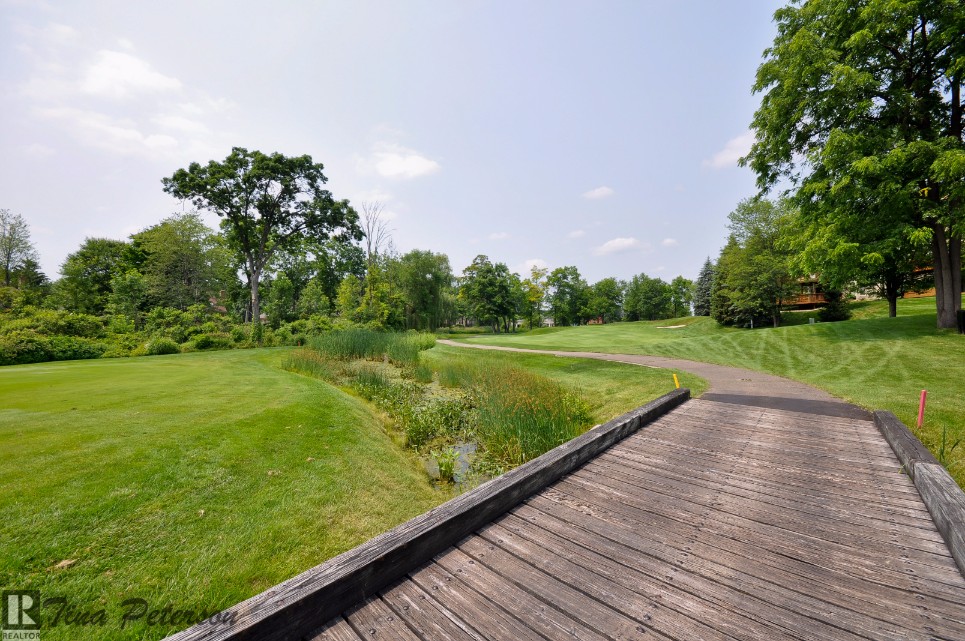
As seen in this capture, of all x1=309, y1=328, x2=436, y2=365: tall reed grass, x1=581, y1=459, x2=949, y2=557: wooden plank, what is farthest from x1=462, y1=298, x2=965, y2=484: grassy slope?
x1=309, y1=328, x2=436, y2=365: tall reed grass

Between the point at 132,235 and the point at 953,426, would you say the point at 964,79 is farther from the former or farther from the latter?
the point at 132,235

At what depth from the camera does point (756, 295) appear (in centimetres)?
2702

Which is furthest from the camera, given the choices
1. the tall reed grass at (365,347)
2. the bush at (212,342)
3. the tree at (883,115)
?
the bush at (212,342)

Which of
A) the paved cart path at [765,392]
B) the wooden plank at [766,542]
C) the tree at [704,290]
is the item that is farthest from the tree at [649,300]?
the wooden plank at [766,542]

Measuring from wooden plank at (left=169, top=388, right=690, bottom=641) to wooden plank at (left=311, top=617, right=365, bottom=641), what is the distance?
2.0 inches

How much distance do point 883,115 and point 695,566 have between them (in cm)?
1772

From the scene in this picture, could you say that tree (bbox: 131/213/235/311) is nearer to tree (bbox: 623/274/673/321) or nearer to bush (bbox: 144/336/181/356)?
bush (bbox: 144/336/181/356)

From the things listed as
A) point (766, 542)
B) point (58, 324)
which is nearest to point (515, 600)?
point (766, 542)

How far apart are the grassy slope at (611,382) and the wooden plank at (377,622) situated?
5.78m

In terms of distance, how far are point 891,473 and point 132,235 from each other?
57.0 metres

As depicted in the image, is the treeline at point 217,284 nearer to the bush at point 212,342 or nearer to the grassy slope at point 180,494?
the bush at point 212,342

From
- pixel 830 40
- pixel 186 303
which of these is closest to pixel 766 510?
pixel 830 40

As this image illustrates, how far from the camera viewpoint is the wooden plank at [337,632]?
1646 millimetres

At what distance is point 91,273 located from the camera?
3475cm
